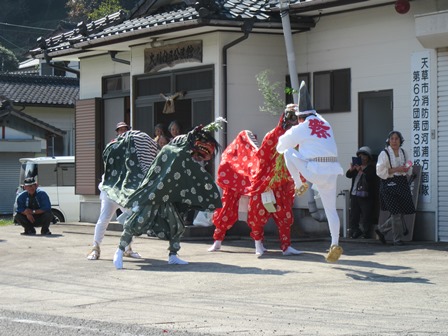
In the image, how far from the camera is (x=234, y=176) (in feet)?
49.1

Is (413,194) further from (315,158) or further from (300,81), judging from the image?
(315,158)

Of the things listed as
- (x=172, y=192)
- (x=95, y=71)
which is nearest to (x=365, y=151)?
(x=172, y=192)

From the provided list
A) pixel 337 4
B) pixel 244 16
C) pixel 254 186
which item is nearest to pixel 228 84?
pixel 244 16

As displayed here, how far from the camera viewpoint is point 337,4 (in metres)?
16.8

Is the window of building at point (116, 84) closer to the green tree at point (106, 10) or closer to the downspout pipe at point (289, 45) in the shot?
the downspout pipe at point (289, 45)

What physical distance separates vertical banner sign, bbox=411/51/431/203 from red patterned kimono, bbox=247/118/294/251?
9.87 ft

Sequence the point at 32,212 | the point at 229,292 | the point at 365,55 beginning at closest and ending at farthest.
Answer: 1. the point at 229,292
2. the point at 365,55
3. the point at 32,212

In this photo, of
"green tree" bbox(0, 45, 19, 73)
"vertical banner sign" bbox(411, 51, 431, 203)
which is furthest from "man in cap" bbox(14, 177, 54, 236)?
"green tree" bbox(0, 45, 19, 73)

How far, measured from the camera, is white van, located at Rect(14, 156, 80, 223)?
25594 millimetres

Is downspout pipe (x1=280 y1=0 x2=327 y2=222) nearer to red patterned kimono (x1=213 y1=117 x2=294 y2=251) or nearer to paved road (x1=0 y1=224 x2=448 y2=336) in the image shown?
paved road (x1=0 y1=224 x2=448 y2=336)

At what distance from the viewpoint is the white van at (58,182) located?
84.0ft

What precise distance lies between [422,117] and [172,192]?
207 inches

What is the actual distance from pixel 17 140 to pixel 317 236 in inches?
726

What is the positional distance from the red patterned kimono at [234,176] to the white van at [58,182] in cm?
1036
